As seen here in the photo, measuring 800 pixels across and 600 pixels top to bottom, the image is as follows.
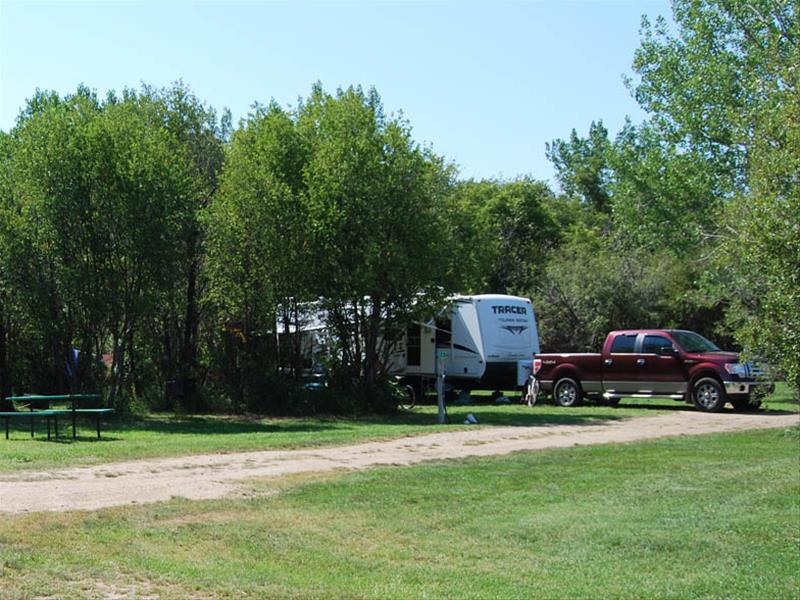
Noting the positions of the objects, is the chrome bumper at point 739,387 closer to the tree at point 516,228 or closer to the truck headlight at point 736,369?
the truck headlight at point 736,369

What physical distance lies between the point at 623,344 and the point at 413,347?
21.1 feet

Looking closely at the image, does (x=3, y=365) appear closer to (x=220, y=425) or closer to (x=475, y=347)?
(x=220, y=425)

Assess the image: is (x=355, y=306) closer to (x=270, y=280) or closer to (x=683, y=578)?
(x=270, y=280)

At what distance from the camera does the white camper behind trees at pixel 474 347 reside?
2797 centimetres

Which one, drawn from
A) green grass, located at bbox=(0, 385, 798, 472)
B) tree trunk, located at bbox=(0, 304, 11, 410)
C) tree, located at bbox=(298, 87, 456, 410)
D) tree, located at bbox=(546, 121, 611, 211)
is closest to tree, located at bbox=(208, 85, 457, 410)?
tree, located at bbox=(298, 87, 456, 410)

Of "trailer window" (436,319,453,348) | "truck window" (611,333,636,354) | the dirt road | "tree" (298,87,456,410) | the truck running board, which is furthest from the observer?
"trailer window" (436,319,453,348)

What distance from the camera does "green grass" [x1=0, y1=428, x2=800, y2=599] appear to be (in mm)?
7223

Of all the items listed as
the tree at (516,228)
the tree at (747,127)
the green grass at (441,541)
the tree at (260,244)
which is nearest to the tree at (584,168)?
the tree at (516,228)

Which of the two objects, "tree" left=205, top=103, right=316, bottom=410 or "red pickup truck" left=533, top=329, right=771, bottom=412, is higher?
"tree" left=205, top=103, right=316, bottom=410

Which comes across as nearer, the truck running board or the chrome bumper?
the chrome bumper

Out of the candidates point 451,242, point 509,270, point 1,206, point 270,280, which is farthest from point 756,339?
point 509,270

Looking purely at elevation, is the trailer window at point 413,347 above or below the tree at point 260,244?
below

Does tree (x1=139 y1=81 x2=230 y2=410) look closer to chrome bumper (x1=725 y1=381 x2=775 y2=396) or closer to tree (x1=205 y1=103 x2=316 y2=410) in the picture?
tree (x1=205 y1=103 x2=316 y2=410)

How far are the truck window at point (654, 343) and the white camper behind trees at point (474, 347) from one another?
12.9 ft
